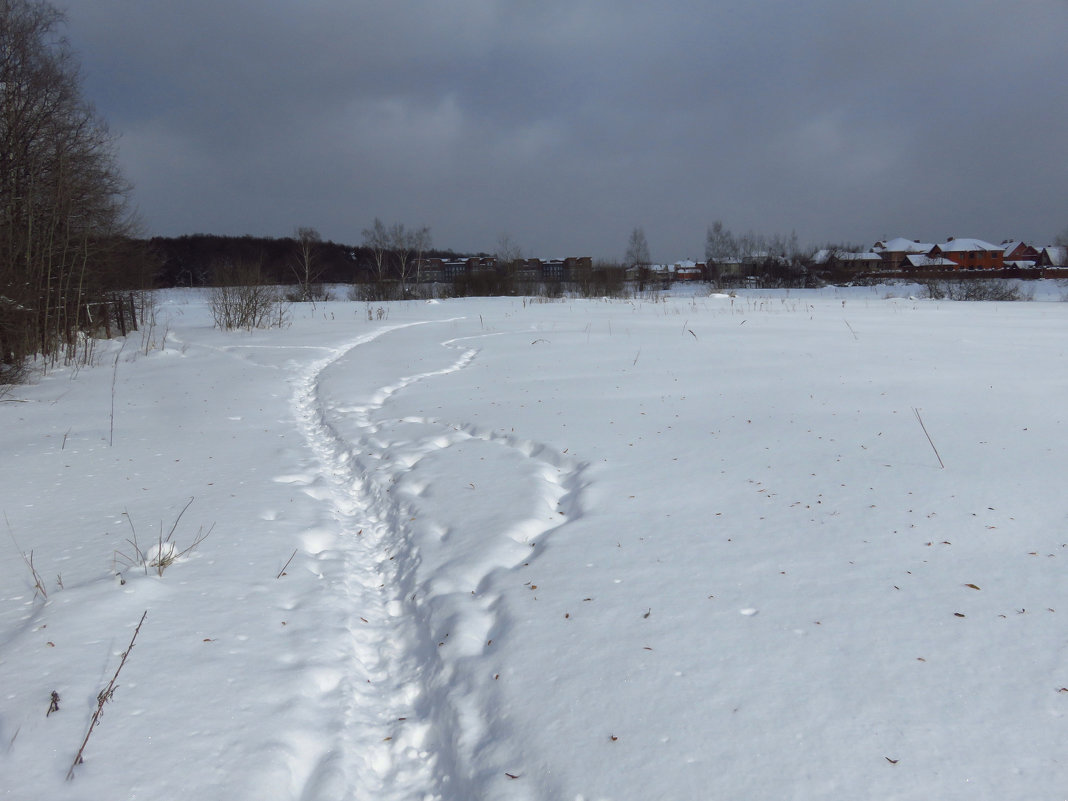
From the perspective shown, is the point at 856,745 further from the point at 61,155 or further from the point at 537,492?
the point at 61,155

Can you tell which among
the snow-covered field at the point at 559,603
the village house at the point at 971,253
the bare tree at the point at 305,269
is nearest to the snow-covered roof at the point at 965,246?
the village house at the point at 971,253

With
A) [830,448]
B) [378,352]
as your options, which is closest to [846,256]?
[378,352]

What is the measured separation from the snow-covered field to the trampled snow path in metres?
0.01

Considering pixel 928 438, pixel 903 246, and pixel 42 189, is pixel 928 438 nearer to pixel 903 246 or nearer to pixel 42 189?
pixel 42 189

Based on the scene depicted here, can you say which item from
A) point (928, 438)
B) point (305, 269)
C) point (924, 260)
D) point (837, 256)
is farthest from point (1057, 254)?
point (928, 438)

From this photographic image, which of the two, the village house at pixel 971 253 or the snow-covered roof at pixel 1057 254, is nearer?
the snow-covered roof at pixel 1057 254

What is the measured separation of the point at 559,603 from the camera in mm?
2619

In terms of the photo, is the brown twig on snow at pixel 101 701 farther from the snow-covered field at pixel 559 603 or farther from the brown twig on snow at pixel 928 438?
the brown twig on snow at pixel 928 438

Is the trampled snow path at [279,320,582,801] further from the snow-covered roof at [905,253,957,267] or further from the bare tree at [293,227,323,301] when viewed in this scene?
the snow-covered roof at [905,253,957,267]

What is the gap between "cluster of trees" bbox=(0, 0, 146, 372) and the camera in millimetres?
9672

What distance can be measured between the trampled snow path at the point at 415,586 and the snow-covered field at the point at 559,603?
1cm

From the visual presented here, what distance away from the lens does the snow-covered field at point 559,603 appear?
1.77 m

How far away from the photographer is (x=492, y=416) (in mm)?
5902

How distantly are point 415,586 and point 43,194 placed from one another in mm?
12272
